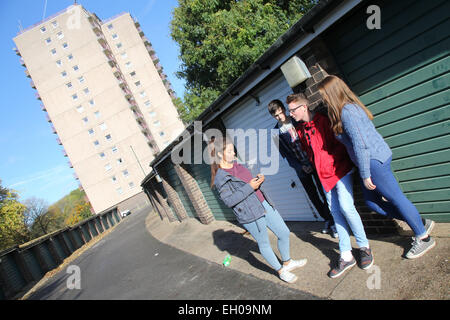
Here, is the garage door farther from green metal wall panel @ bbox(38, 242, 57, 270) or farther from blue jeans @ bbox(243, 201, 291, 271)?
green metal wall panel @ bbox(38, 242, 57, 270)

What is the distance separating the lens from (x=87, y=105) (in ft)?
136

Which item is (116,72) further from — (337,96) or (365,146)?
(365,146)

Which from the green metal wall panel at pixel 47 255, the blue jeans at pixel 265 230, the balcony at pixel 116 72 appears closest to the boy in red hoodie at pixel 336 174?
the blue jeans at pixel 265 230

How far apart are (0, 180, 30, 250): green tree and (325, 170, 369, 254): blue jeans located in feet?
107

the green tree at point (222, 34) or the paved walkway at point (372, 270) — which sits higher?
the green tree at point (222, 34)

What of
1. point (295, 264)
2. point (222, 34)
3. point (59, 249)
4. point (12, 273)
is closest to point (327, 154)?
point (295, 264)

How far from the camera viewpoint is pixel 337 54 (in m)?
3.50

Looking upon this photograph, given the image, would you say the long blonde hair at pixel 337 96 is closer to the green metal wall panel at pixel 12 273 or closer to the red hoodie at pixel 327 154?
the red hoodie at pixel 327 154

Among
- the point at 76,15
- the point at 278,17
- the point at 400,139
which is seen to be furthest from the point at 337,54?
the point at 76,15

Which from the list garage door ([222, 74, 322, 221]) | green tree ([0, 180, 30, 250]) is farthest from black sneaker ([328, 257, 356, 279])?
green tree ([0, 180, 30, 250])

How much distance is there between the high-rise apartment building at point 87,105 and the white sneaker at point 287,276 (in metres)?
38.2

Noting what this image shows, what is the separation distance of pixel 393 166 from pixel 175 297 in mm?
3841

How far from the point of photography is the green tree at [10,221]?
26828 mm
